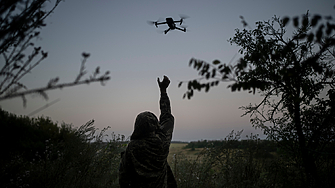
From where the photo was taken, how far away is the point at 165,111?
3.94m

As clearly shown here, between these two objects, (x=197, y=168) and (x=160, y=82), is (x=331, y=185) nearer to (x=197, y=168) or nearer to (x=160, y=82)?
(x=197, y=168)

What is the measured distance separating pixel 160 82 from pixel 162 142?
1.43m

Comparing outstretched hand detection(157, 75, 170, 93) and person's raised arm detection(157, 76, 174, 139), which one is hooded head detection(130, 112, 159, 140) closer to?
person's raised arm detection(157, 76, 174, 139)

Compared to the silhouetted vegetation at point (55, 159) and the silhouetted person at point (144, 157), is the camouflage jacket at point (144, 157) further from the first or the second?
the silhouetted vegetation at point (55, 159)

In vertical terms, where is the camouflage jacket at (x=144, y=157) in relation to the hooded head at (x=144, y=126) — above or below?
below

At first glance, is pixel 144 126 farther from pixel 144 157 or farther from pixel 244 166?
pixel 244 166

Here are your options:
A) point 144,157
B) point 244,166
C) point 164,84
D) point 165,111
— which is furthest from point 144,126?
point 244,166

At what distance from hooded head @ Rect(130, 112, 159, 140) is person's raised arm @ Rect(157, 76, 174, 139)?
49cm

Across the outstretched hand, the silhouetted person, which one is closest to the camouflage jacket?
the silhouetted person

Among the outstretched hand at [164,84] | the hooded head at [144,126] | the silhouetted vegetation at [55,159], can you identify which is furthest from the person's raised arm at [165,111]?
the silhouetted vegetation at [55,159]

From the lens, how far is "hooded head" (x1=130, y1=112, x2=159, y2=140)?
3.10 meters

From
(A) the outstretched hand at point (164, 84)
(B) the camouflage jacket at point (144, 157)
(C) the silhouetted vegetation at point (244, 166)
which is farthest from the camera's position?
(C) the silhouetted vegetation at point (244, 166)

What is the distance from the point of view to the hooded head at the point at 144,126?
3.10 meters

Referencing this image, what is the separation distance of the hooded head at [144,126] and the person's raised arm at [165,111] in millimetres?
490
